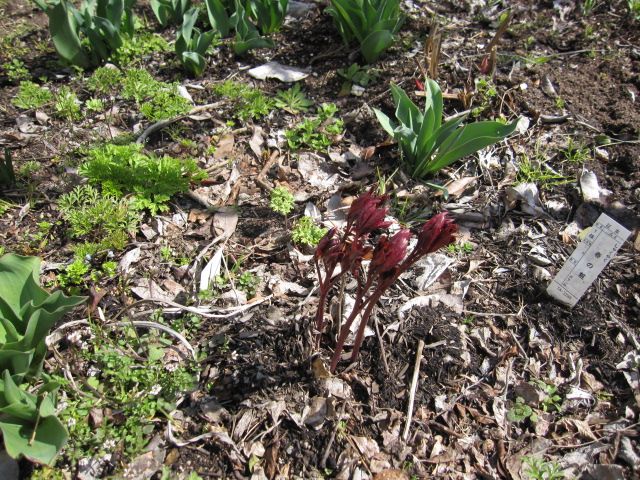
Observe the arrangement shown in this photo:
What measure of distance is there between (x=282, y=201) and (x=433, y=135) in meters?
0.91

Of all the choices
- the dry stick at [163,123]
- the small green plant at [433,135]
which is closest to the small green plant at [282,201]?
the small green plant at [433,135]

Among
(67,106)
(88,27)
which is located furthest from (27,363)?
(88,27)

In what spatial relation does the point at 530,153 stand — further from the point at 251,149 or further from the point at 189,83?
the point at 189,83

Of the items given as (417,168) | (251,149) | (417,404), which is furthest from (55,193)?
(417,404)

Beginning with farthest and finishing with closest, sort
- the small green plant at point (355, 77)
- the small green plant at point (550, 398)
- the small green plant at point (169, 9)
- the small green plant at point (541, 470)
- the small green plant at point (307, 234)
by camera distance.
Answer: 1. the small green plant at point (169, 9)
2. the small green plant at point (355, 77)
3. the small green plant at point (307, 234)
4. the small green plant at point (550, 398)
5. the small green plant at point (541, 470)

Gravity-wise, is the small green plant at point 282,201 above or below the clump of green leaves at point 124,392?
above

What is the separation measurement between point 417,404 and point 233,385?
30.2 inches

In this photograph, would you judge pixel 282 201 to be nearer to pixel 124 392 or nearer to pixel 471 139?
pixel 471 139

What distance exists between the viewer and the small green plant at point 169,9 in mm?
3695

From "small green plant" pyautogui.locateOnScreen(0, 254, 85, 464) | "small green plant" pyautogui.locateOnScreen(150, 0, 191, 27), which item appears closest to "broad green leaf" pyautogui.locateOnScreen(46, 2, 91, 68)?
"small green plant" pyautogui.locateOnScreen(150, 0, 191, 27)

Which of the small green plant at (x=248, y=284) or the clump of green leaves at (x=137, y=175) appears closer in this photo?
the small green plant at (x=248, y=284)

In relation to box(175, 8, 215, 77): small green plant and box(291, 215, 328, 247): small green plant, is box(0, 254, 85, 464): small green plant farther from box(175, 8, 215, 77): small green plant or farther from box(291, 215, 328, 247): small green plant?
box(175, 8, 215, 77): small green plant

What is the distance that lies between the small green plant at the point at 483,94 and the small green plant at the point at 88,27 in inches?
99.9

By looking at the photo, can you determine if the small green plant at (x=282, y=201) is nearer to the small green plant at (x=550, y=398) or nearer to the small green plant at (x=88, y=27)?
the small green plant at (x=550, y=398)
